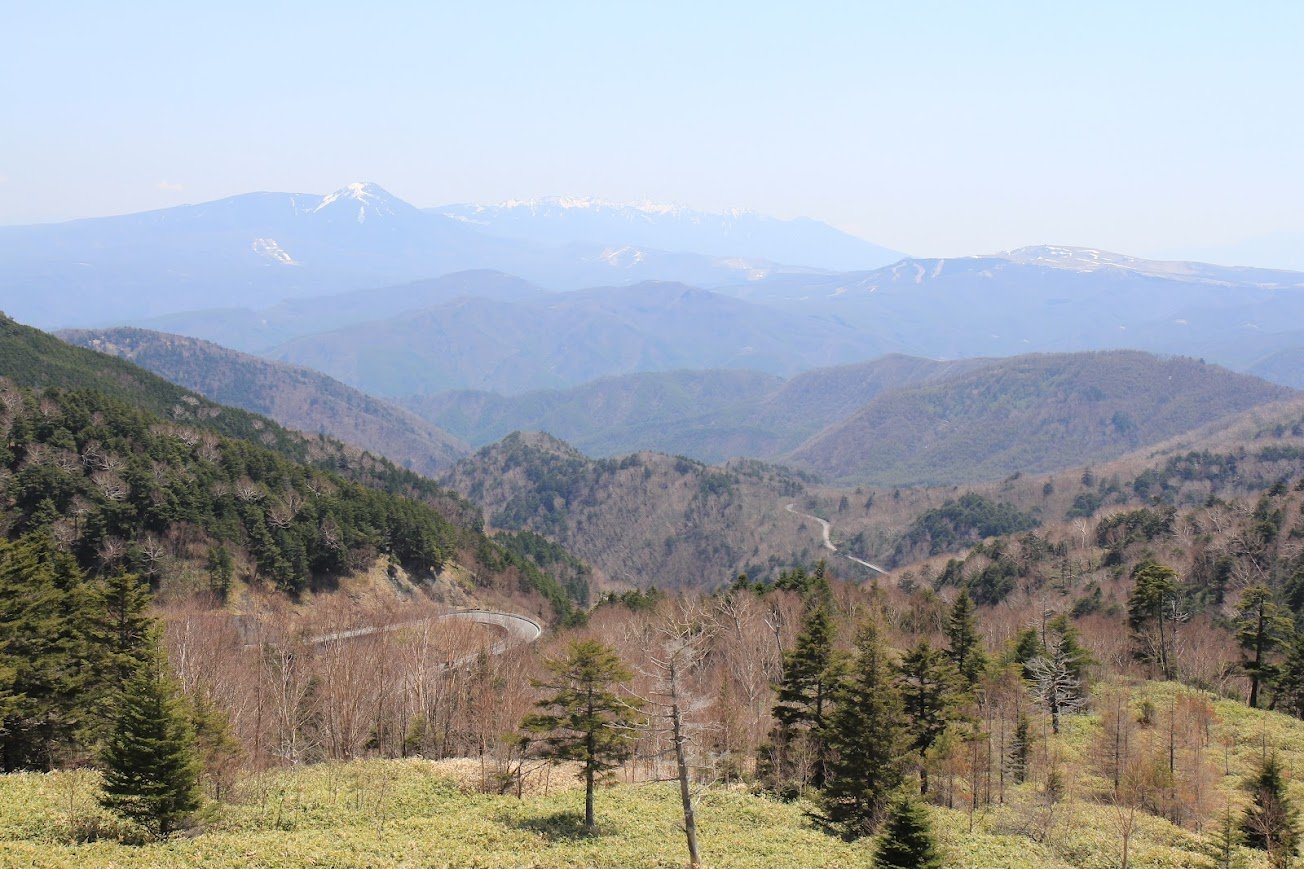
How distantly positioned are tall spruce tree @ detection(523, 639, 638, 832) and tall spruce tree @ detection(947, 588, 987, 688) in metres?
21.7

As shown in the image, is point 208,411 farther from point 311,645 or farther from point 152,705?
point 152,705

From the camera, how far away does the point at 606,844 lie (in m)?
27.3

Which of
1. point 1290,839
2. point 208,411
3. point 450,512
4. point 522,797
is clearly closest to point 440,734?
point 522,797

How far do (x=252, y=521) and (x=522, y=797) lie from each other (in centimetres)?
4617

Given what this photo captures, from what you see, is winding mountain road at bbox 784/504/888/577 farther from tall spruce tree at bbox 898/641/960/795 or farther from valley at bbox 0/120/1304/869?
tall spruce tree at bbox 898/641/960/795

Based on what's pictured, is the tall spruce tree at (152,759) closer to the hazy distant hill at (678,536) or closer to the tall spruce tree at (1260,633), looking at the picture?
the tall spruce tree at (1260,633)

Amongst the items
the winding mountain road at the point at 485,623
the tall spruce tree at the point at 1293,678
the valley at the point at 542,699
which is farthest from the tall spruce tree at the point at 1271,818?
the winding mountain road at the point at 485,623

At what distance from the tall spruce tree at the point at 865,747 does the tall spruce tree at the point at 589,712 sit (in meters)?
8.87

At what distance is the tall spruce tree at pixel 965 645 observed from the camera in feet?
140

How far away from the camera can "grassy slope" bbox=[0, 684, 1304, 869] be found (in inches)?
896

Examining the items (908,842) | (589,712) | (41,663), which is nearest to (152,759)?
(41,663)

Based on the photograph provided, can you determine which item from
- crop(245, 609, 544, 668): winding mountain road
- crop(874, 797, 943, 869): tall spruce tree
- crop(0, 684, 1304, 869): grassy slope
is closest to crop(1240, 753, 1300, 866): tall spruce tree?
crop(0, 684, 1304, 869): grassy slope

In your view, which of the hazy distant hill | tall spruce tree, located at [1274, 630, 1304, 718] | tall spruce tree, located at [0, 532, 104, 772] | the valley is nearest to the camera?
the valley

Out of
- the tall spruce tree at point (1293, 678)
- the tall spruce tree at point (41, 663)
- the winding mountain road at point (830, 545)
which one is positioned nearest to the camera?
the tall spruce tree at point (41, 663)
